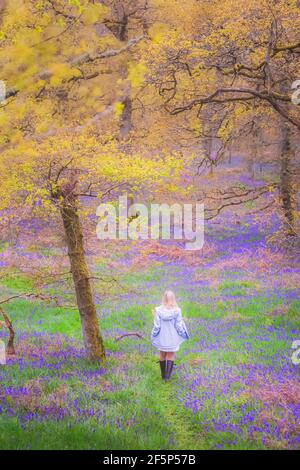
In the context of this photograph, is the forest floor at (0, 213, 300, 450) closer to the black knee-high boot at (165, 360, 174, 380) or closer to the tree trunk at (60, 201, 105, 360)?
the black knee-high boot at (165, 360, 174, 380)

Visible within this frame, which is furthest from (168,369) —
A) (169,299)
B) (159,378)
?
(169,299)

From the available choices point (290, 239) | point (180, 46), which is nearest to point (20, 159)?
point (180, 46)

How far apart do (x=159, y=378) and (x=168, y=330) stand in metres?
0.98

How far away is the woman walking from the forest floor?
1.90 ft

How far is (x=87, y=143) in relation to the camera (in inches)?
303

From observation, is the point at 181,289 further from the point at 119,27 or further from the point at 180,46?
the point at 119,27

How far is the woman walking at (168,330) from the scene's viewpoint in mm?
8938

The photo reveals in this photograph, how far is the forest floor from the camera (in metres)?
6.00

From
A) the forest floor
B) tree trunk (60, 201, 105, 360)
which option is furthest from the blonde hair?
tree trunk (60, 201, 105, 360)

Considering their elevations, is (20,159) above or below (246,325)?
above

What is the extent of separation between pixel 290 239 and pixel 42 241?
13634mm

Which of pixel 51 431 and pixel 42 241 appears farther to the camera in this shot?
pixel 42 241
